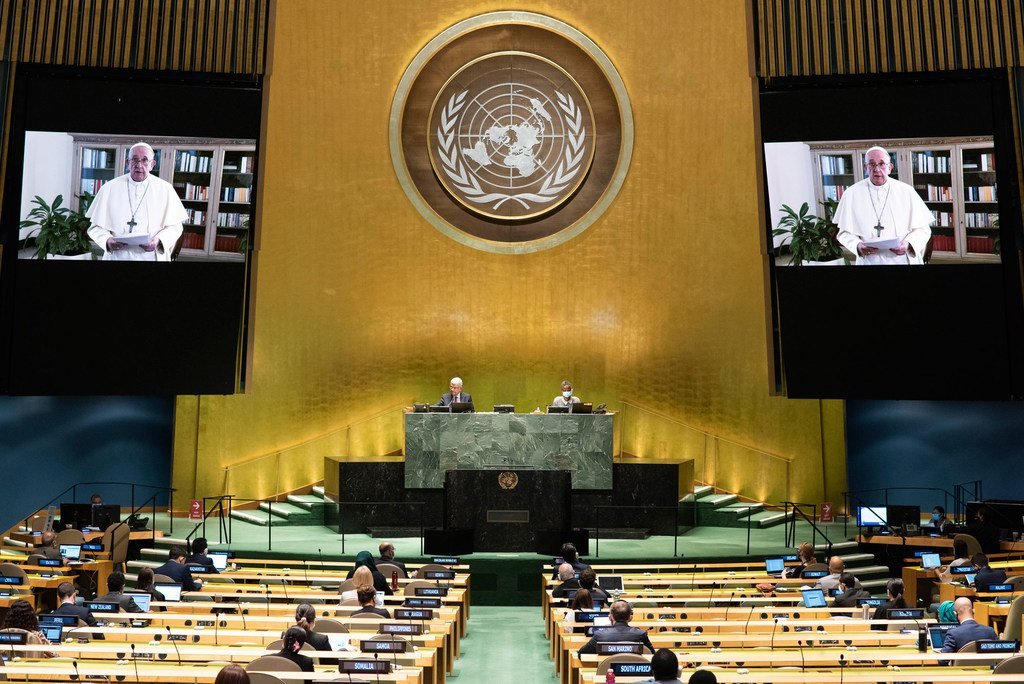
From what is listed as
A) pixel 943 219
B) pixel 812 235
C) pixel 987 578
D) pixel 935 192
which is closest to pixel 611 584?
pixel 987 578

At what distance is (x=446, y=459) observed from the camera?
14180mm

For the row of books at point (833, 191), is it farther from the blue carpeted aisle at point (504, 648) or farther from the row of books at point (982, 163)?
the blue carpeted aisle at point (504, 648)

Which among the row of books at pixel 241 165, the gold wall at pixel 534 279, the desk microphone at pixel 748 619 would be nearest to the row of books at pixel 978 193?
the gold wall at pixel 534 279

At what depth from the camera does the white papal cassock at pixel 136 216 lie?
47.4ft

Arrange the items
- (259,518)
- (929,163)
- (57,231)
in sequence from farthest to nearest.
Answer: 1. (259,518)
2. (929,163)
3. (57,231)

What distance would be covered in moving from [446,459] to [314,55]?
20.3 feet

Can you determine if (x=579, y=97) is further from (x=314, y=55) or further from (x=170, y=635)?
(x=170, y=635)

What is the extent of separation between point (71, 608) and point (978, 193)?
448 inches

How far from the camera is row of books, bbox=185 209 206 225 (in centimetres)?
1470

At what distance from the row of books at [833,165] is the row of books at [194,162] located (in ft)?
24.8

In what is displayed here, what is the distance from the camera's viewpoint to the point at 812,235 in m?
14.5

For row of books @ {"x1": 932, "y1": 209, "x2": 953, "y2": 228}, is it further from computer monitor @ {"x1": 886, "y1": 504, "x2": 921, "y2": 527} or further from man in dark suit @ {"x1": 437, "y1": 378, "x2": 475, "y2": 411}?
man in dark suit @ {"x1": 437, "y1": 378, "x2": 475, "y2": 411}

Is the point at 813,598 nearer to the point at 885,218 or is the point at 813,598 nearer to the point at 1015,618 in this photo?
the point at 1015,618

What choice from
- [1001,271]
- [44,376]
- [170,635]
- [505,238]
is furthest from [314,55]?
[170,635]
